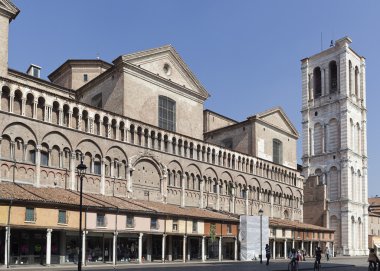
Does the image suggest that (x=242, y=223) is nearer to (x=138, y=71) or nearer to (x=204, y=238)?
(x=204, y=238)

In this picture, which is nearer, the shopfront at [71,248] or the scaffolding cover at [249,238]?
the shopfront at [71,248]

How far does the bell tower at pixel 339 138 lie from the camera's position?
7756 centimetres

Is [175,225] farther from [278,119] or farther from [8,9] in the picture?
[278,119]

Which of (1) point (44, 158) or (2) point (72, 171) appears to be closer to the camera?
(1) point (44, 158)

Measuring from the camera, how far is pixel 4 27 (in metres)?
37.6

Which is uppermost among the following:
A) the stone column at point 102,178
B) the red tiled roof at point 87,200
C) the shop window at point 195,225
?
the stone column at point 102,178

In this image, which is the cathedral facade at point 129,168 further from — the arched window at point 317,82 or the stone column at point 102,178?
the arched window at point 317,82

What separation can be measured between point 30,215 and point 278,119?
143ft

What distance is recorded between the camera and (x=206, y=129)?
65250 mm

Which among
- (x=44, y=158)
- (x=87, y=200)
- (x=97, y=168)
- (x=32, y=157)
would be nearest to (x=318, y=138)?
(x=97, y=168)

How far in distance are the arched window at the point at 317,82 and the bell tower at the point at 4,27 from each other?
57359mm

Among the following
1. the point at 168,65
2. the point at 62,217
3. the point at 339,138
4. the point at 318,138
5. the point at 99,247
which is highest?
the point at 168,65

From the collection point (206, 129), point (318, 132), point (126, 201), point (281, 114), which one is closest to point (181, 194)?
point (126, 201)

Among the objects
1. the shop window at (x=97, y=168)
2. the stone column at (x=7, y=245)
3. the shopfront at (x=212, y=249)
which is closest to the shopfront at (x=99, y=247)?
the shop window at (x=97, y=168)
